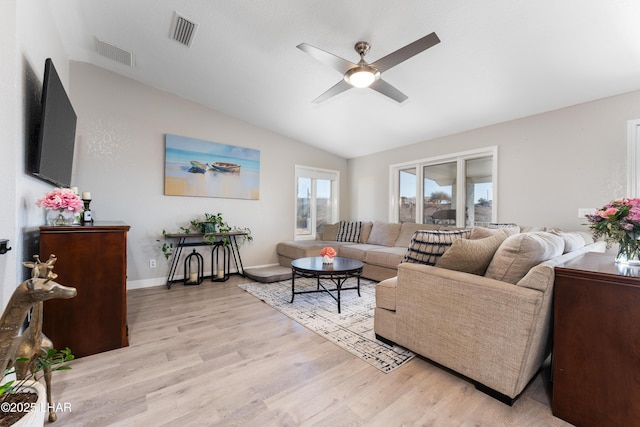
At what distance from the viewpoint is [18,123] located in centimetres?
162

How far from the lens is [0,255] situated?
142cm

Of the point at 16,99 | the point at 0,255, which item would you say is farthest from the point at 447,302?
the point at 16,99

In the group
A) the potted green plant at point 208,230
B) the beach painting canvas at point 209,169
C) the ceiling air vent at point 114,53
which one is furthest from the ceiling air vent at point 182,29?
the potted green plant at point 208,230

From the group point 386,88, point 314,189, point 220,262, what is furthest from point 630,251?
point 314,189

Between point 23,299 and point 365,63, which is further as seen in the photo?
point 365,63

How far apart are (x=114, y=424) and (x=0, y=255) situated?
1.08 m

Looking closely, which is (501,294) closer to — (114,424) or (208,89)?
(114,424)

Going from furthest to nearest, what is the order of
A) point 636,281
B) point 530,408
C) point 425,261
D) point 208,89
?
point 208,89
point 425,261
point 530,408
point 636,281

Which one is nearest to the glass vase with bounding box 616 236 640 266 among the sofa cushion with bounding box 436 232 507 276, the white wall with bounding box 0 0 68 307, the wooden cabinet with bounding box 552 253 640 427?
the wooden cabinet with bounding box 552 253 640 427

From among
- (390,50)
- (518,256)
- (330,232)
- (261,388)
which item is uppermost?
→ (390,50)

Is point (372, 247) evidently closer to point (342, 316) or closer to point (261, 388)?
point (342, 316)

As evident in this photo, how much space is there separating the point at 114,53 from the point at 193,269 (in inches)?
118

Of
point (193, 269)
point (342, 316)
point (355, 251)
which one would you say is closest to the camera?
point (342, 316)

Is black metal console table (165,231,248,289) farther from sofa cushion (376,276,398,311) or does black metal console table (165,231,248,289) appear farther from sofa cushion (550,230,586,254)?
sofa cushion (550,230,586,254)
